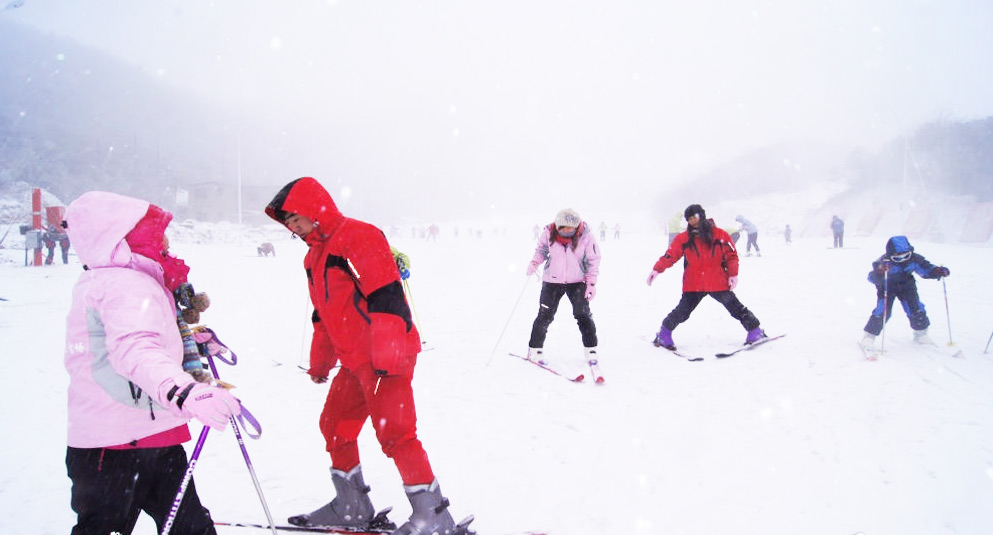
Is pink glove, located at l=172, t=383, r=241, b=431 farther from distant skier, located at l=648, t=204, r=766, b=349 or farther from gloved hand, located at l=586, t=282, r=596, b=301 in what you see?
distant skier, located at l=648, t=204, r=766, b=349

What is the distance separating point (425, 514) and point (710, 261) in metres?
5.26

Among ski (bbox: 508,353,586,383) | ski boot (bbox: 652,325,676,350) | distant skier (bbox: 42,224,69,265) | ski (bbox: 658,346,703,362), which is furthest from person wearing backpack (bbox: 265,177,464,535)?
distant skier (bbox: 42,224,69,265)

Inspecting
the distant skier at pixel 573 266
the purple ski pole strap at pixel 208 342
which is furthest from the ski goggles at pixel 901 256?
the purple ski pole strap at pixel 208 342

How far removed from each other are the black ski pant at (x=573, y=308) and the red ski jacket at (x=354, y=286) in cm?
347

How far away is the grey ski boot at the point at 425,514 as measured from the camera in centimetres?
267

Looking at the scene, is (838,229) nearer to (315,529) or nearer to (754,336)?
(754,336)

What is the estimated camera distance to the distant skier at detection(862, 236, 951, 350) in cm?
611

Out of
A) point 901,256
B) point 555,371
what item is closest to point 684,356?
point 555,371

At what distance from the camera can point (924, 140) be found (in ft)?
161

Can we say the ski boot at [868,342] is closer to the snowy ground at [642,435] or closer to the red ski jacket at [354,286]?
the snowy ground at [642,435]

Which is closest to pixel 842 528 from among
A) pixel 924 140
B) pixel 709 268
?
pixel 709 268

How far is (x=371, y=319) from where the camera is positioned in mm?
2607

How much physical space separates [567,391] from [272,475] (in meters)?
3.15

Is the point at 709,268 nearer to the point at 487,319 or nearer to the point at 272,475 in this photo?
the point at 487,319
